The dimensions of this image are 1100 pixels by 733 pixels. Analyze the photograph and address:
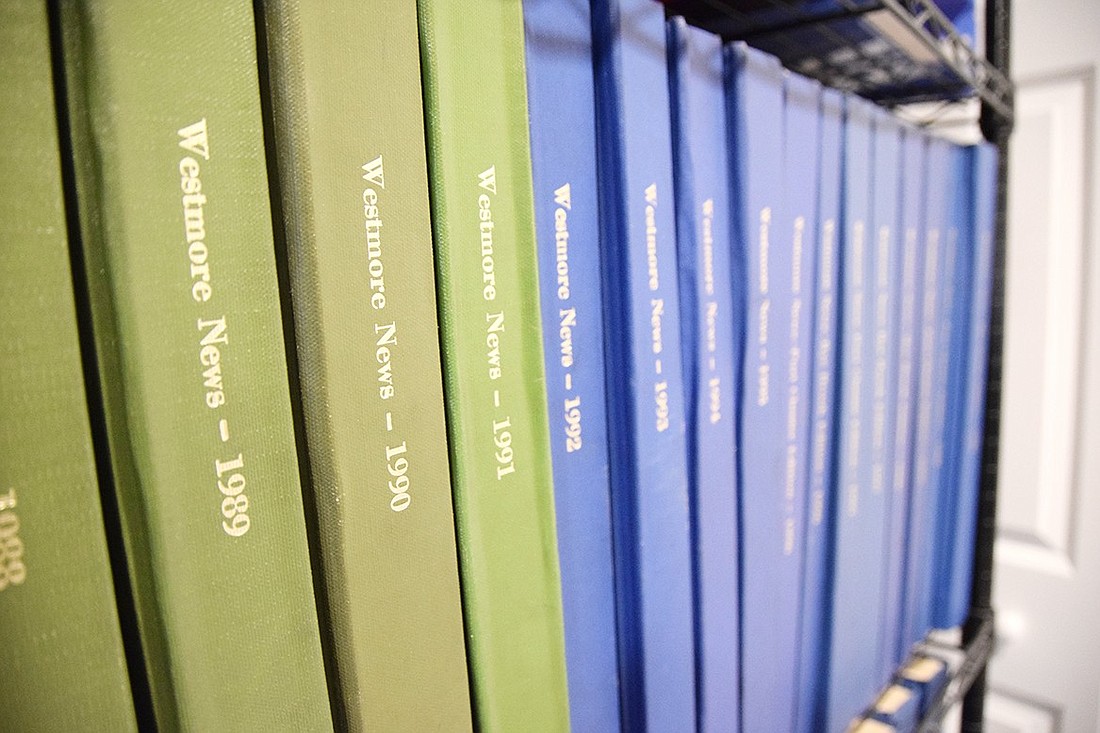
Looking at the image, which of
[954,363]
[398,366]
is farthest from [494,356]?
[954,363]

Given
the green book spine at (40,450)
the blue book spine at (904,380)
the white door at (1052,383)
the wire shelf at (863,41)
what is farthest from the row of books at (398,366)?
the white door at (1052,383)

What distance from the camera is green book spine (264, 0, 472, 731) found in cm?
22

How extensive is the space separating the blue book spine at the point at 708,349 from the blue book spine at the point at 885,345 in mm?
251

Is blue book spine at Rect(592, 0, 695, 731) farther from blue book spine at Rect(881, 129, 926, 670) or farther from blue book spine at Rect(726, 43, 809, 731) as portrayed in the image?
blue book spine at Rect(881, 129, 926, 670)

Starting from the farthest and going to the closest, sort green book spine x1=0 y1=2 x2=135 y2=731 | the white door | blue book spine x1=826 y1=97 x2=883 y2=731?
the white door → blue book spine x1=826 y1=97 x2=883 y2=731 → green book spine x1=0 y1=2 x2=135 y2=731

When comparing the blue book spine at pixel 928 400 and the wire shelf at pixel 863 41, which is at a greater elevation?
the wire shelf at pixel 863 41

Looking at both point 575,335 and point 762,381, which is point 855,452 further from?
point 575,335

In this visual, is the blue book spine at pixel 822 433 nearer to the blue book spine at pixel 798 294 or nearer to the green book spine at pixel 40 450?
the blue book spine at pixel 798 294

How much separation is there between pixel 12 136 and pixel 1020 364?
4.07 feet

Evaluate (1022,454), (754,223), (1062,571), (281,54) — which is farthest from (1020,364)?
(281,54)

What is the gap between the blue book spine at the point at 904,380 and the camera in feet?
2.08

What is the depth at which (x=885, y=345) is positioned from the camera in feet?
2.03

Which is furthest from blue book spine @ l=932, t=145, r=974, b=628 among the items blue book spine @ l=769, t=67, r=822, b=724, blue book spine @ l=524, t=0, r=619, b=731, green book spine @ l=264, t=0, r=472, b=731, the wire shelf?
green book spine @ l=264, t=0, r=472, b=731

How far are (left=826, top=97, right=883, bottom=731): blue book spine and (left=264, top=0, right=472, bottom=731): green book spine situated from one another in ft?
1.42
